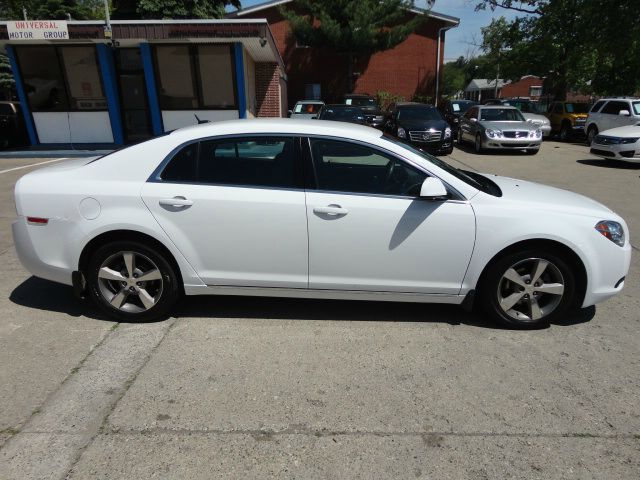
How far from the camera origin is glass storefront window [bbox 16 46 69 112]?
14250 mm

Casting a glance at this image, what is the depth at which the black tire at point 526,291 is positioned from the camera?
3531 millimetres

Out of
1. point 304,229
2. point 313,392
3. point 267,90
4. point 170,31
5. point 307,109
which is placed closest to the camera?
point 313,392

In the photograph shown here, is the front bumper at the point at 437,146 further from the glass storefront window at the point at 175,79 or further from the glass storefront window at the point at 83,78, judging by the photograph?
the glass storefront window at the point at 83,78

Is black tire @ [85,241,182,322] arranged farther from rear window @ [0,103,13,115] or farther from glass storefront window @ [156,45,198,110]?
rear window @ [0,103,13,115]

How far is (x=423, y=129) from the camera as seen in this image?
1412 cm

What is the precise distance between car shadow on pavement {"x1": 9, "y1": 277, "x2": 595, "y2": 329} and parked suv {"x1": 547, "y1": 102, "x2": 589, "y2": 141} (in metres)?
19.5

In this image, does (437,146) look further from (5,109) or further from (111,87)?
(5,109)

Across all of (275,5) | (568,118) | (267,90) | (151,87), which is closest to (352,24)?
(275,5)

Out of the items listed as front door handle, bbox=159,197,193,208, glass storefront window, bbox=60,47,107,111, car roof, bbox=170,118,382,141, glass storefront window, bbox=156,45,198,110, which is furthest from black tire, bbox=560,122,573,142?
front door handle, bbox=159,197,193,208

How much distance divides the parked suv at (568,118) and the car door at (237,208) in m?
20.9

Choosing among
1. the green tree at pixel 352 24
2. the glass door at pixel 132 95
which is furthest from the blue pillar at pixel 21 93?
the green tree at pixel 352 24

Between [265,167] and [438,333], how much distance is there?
183 cm

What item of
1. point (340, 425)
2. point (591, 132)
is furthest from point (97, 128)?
point (591, 132)

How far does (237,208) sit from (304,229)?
512 mm
